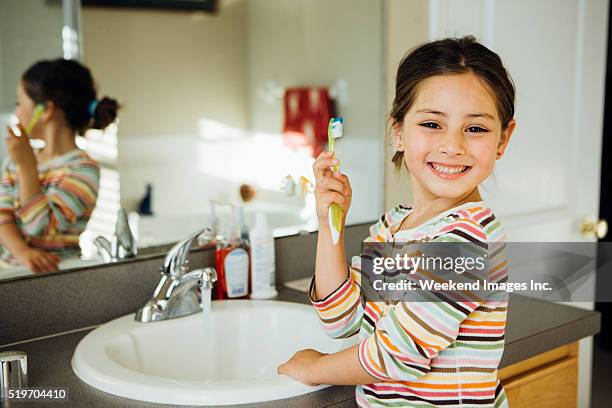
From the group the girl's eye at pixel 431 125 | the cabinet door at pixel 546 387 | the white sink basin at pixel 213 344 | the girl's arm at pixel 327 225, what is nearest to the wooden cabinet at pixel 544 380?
the cabinet door at pixel 546 387

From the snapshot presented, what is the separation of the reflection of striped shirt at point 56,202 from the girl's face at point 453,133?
2.37 ft

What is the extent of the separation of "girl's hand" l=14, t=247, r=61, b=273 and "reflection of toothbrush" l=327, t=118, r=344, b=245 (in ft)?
2.04

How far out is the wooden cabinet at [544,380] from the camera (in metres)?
1.40

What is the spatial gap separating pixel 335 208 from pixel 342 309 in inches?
6.3

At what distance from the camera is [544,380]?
57.2 inches

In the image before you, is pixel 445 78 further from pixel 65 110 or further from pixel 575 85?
pixel 575 85

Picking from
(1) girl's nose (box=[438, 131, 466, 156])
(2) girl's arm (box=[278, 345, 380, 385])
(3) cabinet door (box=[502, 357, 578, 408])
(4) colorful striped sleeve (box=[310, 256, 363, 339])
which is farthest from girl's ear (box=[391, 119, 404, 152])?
(3) cabinet door (box=[502, 357, 578, 408])

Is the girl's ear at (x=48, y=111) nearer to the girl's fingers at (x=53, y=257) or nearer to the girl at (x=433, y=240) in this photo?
the girl's fingers at (x=53, y=257)

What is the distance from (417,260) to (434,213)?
98 millimetres

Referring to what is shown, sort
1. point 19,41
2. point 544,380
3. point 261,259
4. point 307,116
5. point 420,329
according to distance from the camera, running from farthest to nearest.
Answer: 1. point 307,116
2. point 261,259
3. point 544,380
4. point 19,41
5. point 420,329

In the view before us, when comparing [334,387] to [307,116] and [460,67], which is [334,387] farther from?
[307,116]

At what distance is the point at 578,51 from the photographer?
2113 mm

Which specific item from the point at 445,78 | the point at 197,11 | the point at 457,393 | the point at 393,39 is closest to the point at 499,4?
the point at 393,39

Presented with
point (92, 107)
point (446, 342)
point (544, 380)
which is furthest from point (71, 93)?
point (544, 380)
